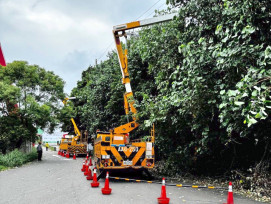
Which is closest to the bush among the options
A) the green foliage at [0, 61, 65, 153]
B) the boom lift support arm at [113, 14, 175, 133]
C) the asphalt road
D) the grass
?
the grass

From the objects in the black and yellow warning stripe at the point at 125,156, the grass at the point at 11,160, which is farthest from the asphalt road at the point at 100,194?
the grass at the point at 11,160

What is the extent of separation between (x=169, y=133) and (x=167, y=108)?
113 inches

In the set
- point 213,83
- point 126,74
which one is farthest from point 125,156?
point 213,83

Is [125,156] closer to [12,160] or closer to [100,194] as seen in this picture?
[100,194]

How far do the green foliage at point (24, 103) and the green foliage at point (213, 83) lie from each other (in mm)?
9997

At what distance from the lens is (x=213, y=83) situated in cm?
895

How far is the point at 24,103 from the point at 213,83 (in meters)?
17.5

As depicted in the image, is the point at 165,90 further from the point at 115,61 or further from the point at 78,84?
the point at 78,84

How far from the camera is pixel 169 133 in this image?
13602mm

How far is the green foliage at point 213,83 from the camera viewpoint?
268 inches

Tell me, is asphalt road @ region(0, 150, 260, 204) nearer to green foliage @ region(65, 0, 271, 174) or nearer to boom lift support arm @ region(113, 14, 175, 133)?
green foliage @ region(65, 0, 271, 174)

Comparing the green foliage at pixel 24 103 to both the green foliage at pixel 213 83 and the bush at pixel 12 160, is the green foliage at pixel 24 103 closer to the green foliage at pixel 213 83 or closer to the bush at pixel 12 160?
the bush at pixel 12 160

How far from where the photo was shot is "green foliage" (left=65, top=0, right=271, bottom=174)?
681 centimetres

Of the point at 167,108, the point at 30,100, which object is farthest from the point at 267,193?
the point at 30,100
